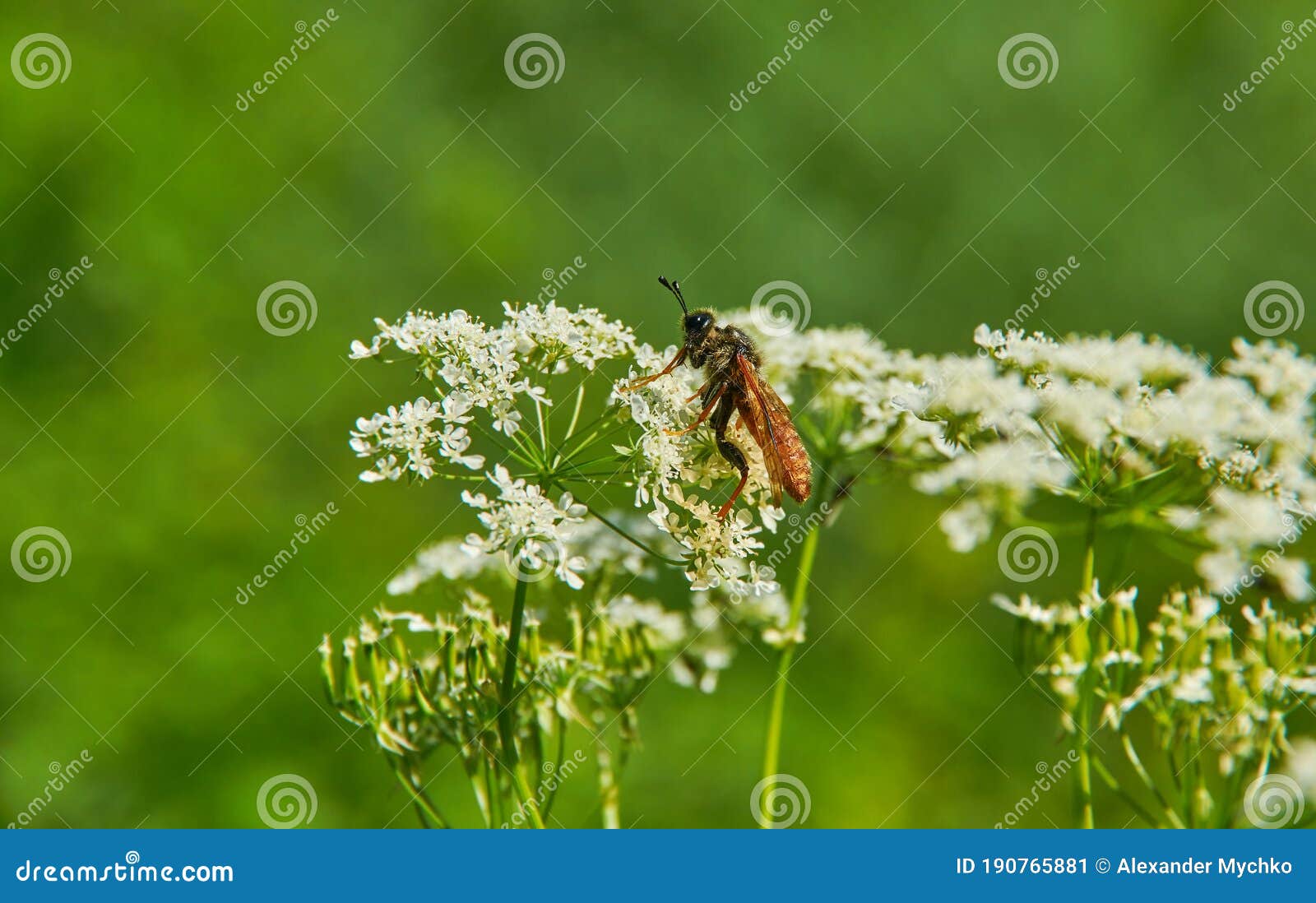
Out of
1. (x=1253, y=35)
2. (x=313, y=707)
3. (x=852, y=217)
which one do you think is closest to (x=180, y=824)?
(x=313, y=707)
